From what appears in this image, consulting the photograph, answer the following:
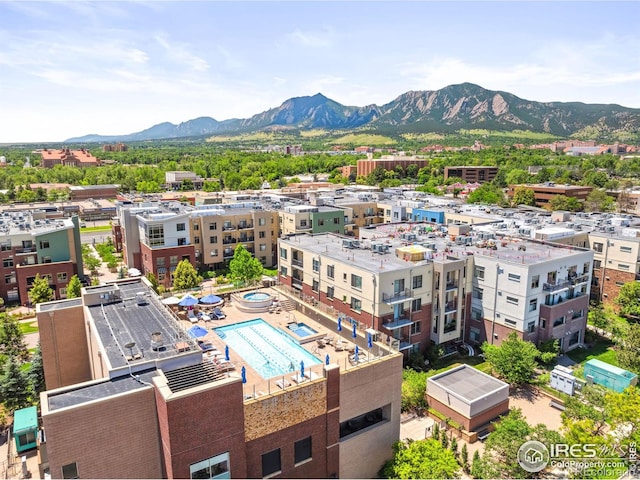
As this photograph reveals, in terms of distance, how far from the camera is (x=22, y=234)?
59.7 metres

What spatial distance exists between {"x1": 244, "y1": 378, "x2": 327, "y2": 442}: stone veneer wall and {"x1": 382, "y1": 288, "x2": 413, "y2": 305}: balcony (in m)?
18.9

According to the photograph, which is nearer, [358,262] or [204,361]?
[204,361]

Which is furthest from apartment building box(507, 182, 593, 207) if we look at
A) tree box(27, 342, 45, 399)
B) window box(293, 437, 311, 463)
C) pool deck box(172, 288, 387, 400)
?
tree box(27, 342, 45, 399)

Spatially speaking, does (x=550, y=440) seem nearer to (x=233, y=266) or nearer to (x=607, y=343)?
(x=607, y=343)

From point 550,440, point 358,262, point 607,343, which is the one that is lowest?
point 607,343

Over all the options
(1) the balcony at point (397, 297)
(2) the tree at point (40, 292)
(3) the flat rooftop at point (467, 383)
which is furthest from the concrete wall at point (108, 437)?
(2) the tree at point (40, 292)

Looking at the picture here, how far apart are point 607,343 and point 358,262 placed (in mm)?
31075

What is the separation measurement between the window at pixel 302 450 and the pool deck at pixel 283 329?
3131mm

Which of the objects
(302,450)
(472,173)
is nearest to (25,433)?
(302,450)

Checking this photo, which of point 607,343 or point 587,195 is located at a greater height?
point 587,195

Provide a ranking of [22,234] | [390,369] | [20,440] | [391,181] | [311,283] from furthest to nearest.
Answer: [391,181] → [22,234] → [311,283] → [20,440] → [390,369]

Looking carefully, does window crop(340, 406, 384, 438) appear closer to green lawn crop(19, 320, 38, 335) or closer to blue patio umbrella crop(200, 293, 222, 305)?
blue patio umbrella crop(200, 293, 222, 305)

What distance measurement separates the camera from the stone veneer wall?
67.8 ft

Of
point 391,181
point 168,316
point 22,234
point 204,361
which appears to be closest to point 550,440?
point 204,361
